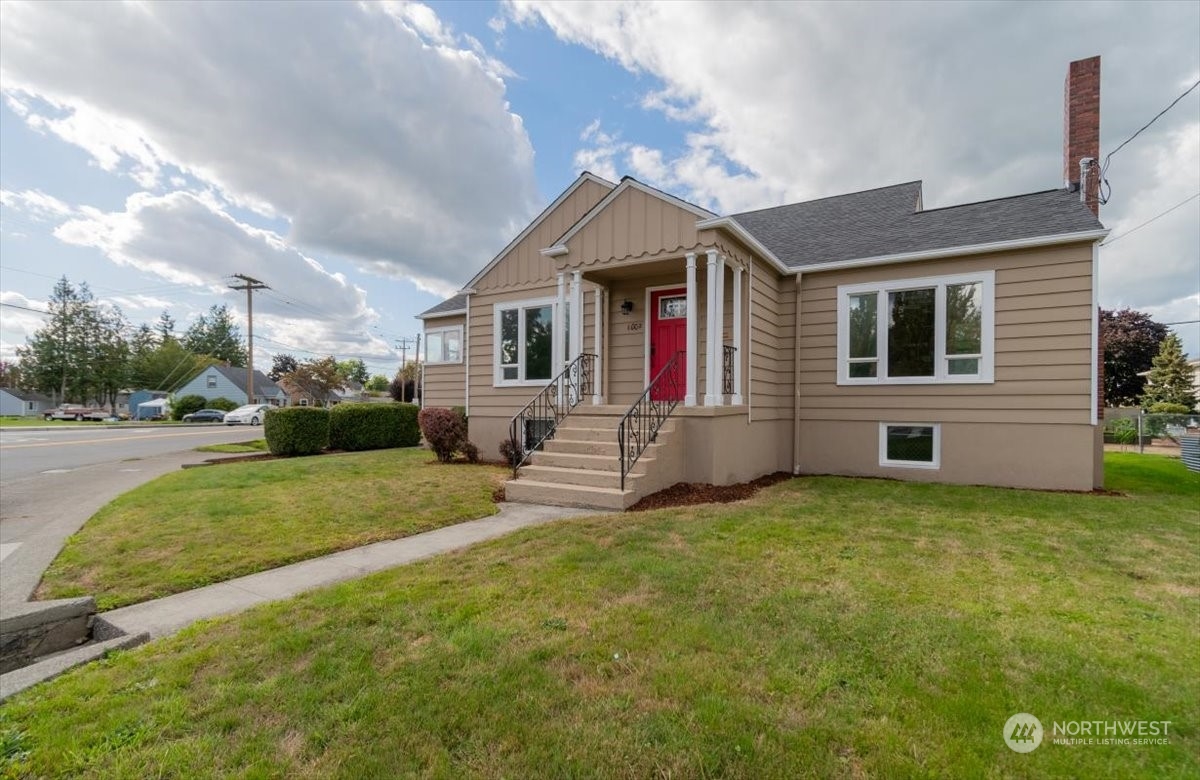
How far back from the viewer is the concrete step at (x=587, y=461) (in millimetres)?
6801

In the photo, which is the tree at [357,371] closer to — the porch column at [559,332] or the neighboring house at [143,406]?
the neighboring house at [143,406]

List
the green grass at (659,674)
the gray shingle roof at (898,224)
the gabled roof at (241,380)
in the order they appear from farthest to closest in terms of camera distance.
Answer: the gabled roof at (241,380)
the gray shingle roof at (898,224)
the green grass at (659,674)

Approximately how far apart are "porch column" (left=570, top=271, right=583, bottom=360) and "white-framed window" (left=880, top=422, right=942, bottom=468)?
5560mm

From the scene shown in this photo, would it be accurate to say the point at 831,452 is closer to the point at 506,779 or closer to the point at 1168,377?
the point at 506,779

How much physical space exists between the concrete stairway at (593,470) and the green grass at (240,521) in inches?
28.6

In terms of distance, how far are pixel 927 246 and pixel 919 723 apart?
338 inches

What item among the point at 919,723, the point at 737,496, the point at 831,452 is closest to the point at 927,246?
the point at 831,452

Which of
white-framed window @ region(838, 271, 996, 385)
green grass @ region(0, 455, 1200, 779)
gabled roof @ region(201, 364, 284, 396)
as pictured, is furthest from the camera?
gabled roof @ region(201, 364, 284, 396)

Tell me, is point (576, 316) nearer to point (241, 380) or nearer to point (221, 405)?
point (221, 405)

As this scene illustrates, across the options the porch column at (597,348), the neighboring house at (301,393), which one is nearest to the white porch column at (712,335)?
the porch column at (597,348)

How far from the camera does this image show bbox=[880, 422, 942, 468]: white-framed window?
8.45 meters

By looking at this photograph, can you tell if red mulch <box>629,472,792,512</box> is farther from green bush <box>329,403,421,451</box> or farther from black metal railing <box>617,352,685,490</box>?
green bush <box>329,403,421,451</box>

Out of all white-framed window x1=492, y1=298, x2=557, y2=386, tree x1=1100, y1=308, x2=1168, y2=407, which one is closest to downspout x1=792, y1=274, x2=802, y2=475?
white-framed window x1=492, y1=298, x2=557, y2=386

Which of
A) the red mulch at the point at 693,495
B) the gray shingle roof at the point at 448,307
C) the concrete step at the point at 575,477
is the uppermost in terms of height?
the gray shingle roof at the point at 448,307
